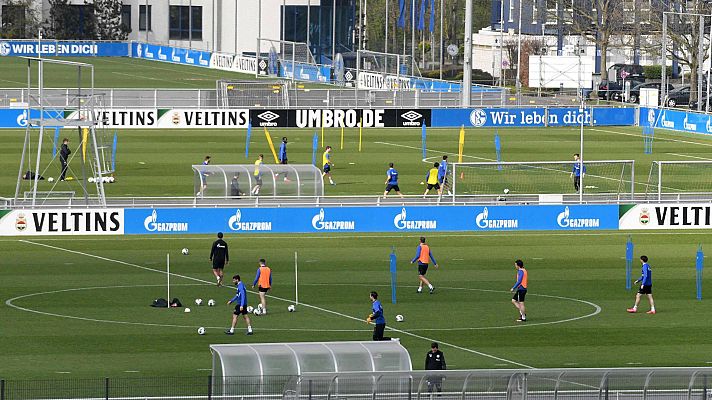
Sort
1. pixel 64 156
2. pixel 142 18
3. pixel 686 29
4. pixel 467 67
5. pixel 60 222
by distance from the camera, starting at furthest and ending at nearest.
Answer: pixel 142 18 < pixel 686 29 < pixel 467 67 < pixel 64 156 < pixel 60 222

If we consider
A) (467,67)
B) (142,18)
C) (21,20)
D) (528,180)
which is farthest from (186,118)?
(21,20)

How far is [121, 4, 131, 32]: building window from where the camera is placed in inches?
5482

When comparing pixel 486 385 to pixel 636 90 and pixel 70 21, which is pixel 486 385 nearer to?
pixel 636 90

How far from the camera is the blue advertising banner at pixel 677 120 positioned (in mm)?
82325

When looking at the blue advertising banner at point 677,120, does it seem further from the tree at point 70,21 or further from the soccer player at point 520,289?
the tree at point 70,21

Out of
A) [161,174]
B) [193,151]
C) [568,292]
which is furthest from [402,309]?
[193,151]

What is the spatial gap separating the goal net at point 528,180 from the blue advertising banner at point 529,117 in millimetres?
18254

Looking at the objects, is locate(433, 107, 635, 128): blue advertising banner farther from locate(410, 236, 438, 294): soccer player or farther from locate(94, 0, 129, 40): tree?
locate(94, 0, 129, 40): tree

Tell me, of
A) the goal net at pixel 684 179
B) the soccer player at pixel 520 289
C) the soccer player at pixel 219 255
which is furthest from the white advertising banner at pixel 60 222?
the goal net at pixel 684 179

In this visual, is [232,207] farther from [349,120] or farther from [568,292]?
[349,120]

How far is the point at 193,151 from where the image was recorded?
231 ft

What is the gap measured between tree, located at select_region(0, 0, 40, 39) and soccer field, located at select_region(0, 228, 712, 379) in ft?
298

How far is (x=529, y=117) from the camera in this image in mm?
83375

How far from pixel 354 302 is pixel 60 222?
13.5 metres
